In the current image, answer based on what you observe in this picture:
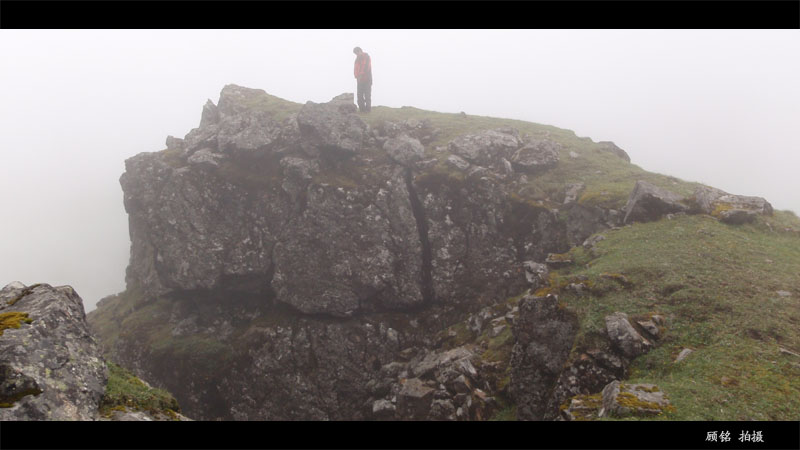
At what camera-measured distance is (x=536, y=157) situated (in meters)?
46.4

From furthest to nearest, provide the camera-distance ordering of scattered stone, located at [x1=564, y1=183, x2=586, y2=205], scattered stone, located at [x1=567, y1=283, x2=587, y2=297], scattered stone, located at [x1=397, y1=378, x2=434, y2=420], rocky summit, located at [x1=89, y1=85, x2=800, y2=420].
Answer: scattered stone, located at [x1=564, y1=183, x2=586, y2=205], rocky summit, located at [x1=89, y1=85, x2=800, y2=420], scattered stone, located at [x1=397, y1=378, x2=434, y2=420], scattered stone, located at [x1=567, y1=283, x2=587, y2=297]

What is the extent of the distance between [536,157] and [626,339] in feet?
92.7

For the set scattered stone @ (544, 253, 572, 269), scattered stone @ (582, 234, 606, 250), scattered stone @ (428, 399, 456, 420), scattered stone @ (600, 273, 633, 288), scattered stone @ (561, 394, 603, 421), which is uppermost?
scattered stone @ (582, 234, 606, 250)

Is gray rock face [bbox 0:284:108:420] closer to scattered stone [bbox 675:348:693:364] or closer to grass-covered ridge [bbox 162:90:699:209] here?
scattered stone [bbox 675:348:693:364]

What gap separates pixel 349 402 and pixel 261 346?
9798 mm

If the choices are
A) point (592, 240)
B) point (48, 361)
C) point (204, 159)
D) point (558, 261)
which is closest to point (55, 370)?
point (48, 361)

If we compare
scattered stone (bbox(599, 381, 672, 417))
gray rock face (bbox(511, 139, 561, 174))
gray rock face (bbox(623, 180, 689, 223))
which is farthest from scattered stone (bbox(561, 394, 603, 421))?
gray rock face (bbox(511, 139, 561, 174))

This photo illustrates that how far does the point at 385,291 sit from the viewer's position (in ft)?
135

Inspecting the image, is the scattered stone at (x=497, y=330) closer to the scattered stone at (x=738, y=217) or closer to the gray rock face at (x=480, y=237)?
the gray rock face at (x=480, y=237)

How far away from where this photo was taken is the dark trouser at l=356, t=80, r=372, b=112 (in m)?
55.0

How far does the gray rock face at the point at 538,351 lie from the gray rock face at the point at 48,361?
20789 millimetres

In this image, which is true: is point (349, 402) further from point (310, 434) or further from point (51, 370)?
point (310, 434)

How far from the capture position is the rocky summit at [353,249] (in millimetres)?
34156

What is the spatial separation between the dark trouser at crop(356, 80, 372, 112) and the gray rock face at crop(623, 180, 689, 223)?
111ft
